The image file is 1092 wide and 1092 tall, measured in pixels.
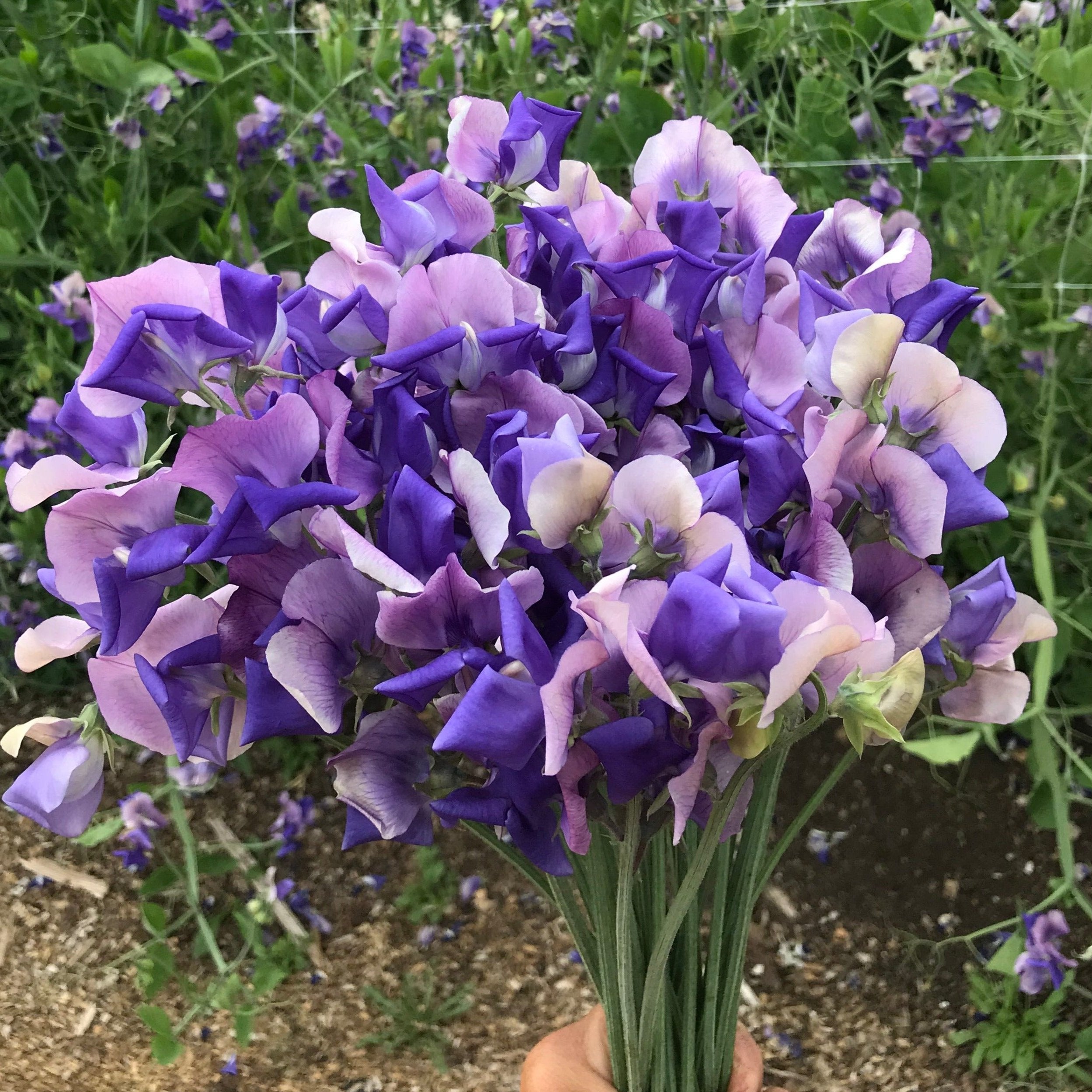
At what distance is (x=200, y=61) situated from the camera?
1209mm

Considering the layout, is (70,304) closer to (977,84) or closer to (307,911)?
Result: (307,911)

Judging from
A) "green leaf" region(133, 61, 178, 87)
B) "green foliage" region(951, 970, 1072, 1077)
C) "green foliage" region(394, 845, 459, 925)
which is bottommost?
"green foliage" region(394, 845, 459, 925)

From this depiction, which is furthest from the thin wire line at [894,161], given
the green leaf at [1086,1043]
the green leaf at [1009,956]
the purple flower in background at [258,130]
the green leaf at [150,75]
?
the green leaf at [1086,1043]

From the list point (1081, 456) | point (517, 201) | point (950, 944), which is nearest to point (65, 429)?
point (517, 201)

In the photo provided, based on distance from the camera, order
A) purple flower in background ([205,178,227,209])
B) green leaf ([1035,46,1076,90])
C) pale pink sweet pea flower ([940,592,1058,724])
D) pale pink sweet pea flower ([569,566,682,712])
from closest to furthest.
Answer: pale pink sweet pea flower ([569,566,682,712]), pale pink sweet pea flower ([940,592,1058,724]), green leaf ([1035,46,1076,90]), purple flower in background ([205,178,227,209])

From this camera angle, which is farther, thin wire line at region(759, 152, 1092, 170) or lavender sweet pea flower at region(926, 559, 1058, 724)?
thin wire line at region(759, 152, 1092, 170)

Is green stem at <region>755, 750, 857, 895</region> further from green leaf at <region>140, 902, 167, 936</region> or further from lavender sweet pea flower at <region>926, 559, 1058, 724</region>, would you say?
green leaf at <region>140, 902, 167, 936</region>

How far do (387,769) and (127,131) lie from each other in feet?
3.85

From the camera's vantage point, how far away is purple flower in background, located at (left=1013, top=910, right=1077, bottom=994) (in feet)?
3.33

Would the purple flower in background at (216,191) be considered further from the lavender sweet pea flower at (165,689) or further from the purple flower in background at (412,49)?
the lavender sweet pea flower at (165,689)

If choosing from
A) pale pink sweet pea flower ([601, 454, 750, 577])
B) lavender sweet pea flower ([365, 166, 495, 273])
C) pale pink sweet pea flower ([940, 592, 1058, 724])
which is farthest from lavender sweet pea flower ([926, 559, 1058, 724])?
lavender sweet pea flower ([365, 166, 495, 273])

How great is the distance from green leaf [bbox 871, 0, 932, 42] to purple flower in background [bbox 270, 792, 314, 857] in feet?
3.56

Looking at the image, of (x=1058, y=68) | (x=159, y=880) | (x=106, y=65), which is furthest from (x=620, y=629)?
(x=106, y=65)

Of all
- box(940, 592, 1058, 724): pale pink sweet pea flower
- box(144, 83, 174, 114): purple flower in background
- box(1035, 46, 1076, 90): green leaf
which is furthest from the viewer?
box(144, 83, 174, 114): purple flower in background
